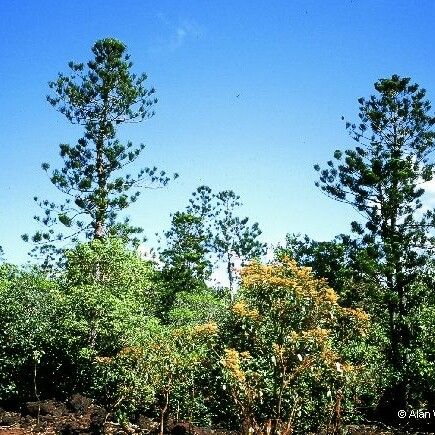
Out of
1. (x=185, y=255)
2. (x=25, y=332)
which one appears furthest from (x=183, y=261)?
(x=25, y=332)

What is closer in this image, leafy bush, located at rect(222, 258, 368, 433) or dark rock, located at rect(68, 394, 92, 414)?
leafy bush, located at rect(222, 258, 368, 433)

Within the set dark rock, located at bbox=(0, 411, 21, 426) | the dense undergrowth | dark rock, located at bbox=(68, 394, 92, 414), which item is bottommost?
dark rock, located at bbox=(0, 411, 21, 426)

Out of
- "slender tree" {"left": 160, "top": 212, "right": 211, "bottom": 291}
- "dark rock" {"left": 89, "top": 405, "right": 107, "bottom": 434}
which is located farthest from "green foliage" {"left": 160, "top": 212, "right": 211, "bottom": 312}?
"dark rock" {"left": 89, "top": 405, "right": 107, "bottom": 434}

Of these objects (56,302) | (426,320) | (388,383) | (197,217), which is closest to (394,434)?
(388,383)

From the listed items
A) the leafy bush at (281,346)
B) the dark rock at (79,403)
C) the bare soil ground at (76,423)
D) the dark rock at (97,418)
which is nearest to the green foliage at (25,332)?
the bare soil ground at (76,423)

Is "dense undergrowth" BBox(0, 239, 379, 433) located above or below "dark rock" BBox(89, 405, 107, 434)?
above

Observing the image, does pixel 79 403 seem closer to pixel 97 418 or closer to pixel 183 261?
pixel 97 418

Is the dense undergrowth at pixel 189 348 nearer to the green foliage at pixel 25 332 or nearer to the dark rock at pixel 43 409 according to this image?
the green foliage at pixel 25 332

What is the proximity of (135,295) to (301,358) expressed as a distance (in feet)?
27.5

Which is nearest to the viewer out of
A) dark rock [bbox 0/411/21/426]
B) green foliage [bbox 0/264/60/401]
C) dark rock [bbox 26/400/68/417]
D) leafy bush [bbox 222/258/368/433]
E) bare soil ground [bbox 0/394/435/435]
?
leafy bush [bbox 222/258/368/433]

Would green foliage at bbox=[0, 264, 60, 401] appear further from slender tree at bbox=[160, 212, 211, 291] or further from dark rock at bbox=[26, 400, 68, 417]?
slender tree at bbox=[160, 212, 211, 291]

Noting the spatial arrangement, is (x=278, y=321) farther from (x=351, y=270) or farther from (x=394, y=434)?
(x=351, y=270)

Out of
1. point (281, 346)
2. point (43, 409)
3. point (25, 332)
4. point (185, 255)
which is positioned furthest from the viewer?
point (185, 255)

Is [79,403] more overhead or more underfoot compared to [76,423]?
more overhead
